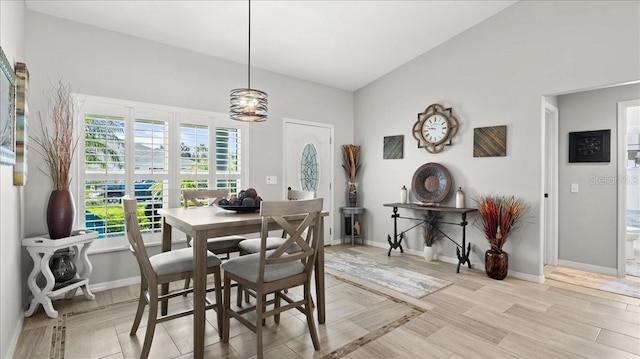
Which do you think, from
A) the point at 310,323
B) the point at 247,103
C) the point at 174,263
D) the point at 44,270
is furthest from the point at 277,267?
the point at 44,270

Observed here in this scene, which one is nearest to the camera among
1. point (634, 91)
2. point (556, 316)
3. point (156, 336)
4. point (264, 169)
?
point (156, 336)

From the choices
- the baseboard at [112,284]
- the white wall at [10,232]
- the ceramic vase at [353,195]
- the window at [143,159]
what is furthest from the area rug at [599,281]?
the white wall at [10,232]

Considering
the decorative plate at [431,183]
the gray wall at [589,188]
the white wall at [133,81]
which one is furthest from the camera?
the decorative plate at [431,183]

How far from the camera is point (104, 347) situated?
2.21 metres

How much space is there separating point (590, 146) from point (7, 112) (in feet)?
18.7

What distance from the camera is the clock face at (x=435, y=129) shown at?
4379 mm

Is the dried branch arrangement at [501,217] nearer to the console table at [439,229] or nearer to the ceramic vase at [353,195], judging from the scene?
the console table at [439,229]

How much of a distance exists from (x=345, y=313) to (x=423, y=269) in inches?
65.2

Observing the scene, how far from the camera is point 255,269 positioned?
7.00 ft

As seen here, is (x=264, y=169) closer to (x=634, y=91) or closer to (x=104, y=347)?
(x=104, y=347)

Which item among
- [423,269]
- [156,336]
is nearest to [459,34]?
[423,269]

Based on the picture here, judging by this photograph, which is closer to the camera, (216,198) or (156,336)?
(156,336)

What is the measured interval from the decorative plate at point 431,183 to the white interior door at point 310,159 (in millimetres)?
1417

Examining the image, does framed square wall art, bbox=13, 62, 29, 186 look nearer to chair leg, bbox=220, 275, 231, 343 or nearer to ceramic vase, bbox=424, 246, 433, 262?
chair leg, bbox=220, 275, 231, 343
